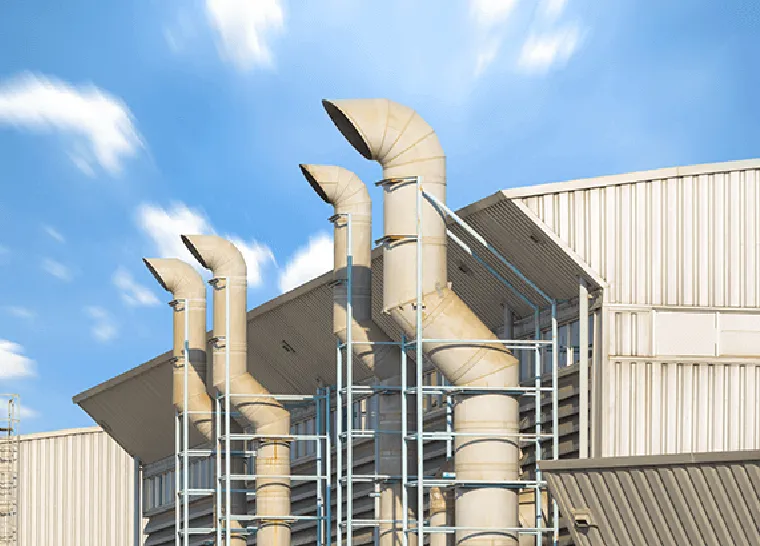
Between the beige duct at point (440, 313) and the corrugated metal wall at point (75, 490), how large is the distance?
3654 cm

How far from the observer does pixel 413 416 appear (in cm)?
3978

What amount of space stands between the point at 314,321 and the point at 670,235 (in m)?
15.8

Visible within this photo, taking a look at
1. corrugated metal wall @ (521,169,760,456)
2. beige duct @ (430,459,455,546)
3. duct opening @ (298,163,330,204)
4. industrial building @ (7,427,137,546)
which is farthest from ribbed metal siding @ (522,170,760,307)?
industrial building @ (7,427,137,546)

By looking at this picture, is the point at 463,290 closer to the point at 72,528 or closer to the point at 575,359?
the point at 575,359

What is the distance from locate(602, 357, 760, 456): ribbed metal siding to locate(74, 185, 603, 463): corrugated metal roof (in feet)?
7.07

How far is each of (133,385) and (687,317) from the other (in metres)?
31.4

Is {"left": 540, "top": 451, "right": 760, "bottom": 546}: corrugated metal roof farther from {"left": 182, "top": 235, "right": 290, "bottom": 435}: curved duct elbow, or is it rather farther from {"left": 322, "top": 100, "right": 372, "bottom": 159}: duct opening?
{"left": 182, "top": 235, "right": 290, "bottom": 435}: curved duct elbow

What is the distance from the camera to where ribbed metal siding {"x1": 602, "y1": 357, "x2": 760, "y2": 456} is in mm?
31328

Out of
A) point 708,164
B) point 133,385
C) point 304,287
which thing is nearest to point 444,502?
point 708,164

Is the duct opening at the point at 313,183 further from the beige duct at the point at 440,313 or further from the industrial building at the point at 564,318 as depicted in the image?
the beige duct at the point at 440,313

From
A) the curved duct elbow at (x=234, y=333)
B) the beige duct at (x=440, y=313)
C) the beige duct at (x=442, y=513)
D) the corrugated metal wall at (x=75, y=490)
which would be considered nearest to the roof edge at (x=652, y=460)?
the beige duct at (x=440, y=313)

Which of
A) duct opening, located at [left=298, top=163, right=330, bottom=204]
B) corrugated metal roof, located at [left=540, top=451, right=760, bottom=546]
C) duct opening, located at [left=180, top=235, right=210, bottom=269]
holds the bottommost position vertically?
corrugated metal roof, located at [left=540, top=451, right=760, bottom=546]

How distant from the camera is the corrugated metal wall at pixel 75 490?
6700 cm

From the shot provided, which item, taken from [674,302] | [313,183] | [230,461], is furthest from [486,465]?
[230,461]
